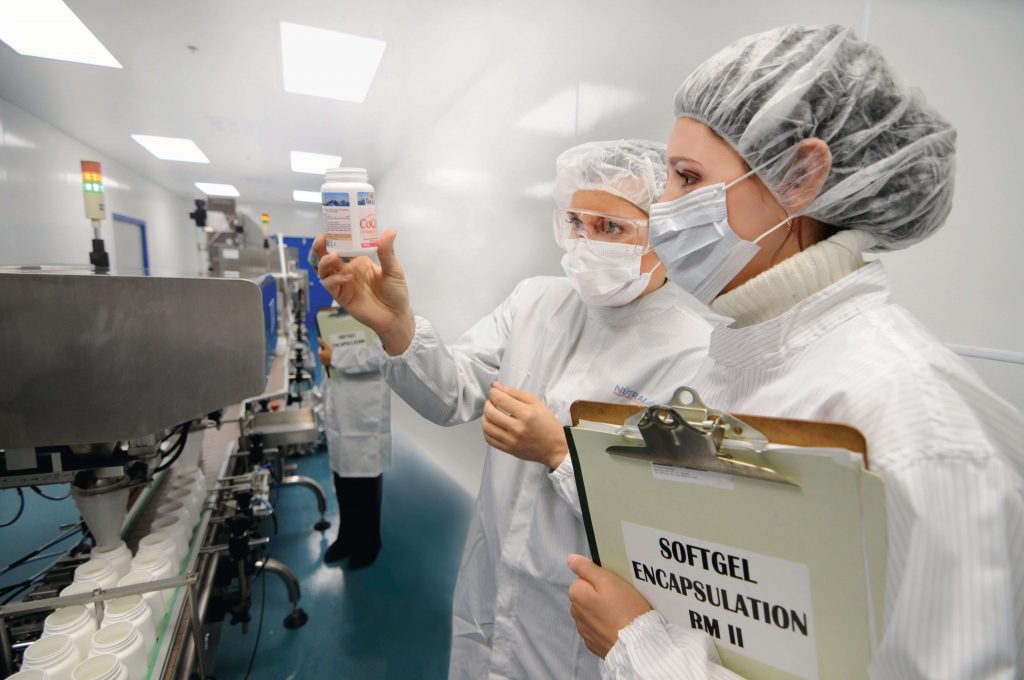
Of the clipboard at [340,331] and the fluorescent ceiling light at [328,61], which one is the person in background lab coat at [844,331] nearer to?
the clipboard at [340,331]

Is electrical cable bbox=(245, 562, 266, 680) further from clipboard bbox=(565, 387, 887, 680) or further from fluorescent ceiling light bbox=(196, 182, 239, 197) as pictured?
fluorescent ceiling light bbox=(196, 182, 239, 197)

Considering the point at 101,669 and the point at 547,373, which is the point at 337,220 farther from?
the point at 101,669

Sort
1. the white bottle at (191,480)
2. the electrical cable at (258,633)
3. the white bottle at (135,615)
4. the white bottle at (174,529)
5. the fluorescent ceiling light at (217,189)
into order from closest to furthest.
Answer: the white bottle at (135,615)
the white bottle at (174,529)
the white bottle at (191,480)
the electrical cable at (258,633)
the fluorescent ceiling light at (217,189)

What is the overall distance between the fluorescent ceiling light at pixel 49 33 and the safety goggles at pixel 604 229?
3.17 m

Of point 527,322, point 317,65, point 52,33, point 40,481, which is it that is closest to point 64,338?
point 40,481

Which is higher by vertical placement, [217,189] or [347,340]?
[217,189]

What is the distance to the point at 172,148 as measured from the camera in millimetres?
5633

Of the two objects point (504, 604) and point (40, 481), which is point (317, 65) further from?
point (504, 604)

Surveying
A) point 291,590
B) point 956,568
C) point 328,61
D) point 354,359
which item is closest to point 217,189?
point 328,61

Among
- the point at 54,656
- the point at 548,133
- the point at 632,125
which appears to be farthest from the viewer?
the point at 548,133

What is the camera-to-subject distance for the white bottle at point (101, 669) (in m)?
0.75

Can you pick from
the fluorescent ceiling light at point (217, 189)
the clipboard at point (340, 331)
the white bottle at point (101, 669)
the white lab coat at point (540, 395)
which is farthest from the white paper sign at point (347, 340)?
the fluorescent ceiling light at point (217, 189)

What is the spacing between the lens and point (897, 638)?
395mm

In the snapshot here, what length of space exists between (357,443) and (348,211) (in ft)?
6.49
